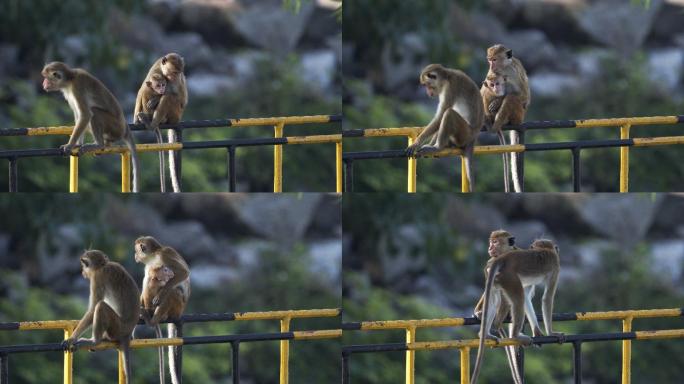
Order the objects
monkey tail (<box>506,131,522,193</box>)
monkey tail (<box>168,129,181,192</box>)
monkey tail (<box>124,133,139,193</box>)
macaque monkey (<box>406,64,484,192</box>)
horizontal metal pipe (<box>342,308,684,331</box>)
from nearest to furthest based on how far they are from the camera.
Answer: horizontal metal pipe (<box>342,308,684,331</box>)
macaque monkey (<box>406,64,484,192</box>)
monkey tail (<box>124,133,139,193</box>)
monkey tail (<box>506,131,522,193</box>)
monkey tail (<box>168,129,181,192</box>)

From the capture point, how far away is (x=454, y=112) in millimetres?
6531

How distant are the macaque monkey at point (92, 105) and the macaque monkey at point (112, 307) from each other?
0.80 m

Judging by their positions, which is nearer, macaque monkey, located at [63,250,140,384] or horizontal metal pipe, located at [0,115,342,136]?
macaque monkey, located at [63,250,140,384]

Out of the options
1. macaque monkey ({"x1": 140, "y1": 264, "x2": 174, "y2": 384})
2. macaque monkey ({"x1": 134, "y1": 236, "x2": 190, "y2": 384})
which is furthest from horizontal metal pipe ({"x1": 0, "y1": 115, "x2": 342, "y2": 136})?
macaque monkey ({"x1": 140, "y1": 264, "x2": 174, "y2": 384})

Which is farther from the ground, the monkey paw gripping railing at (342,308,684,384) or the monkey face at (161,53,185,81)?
the monkey face at (161,53,185,81)

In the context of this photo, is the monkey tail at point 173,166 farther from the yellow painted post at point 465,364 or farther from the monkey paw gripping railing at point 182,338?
the yellow painted post at point 465,364

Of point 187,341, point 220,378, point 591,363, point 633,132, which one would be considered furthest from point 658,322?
point 187,341

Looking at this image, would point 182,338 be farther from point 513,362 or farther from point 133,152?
point 513,362

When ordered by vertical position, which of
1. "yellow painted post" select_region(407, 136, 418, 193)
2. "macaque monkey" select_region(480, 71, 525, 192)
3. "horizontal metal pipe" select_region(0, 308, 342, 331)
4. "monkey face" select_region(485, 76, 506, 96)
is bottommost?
"horizontal metal pipe" select_region(0, 308, 342, 331)

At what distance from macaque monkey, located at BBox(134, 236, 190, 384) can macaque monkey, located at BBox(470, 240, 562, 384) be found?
135 cm

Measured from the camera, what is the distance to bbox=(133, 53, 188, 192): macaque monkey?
704 centimetres

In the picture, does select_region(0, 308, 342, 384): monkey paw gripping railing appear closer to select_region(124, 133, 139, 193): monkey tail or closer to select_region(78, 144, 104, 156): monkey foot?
select_region(124, 133, 139, 193): monkey tail

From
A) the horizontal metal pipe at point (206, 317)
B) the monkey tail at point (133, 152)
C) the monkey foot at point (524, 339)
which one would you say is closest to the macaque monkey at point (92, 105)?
the monkey tail at point (133, 152)

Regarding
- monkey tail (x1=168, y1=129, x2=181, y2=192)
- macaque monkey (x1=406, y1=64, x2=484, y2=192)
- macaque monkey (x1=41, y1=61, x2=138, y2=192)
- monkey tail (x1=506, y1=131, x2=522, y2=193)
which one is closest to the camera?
macaque monkey (x1=406, y1=64, x2=484, y2=192)
